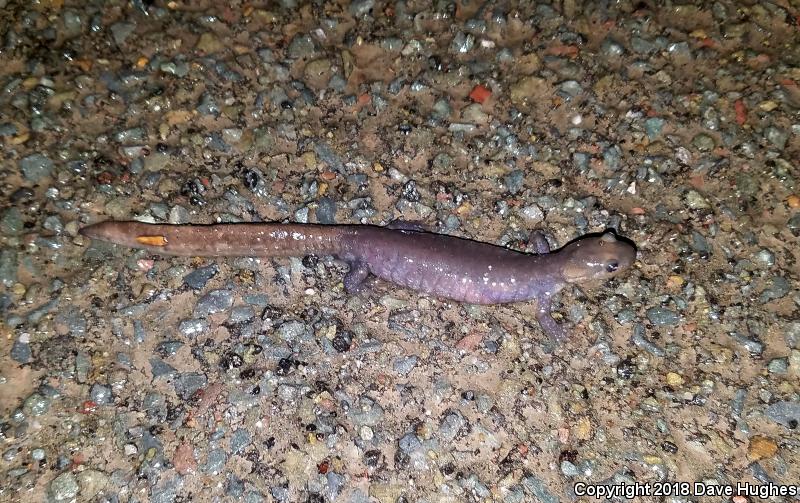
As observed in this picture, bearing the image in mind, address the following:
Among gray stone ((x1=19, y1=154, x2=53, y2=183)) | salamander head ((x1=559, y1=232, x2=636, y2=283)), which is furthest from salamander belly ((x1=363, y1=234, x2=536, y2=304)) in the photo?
gray stone ((x1=19, y1=154, x2=53, y2=183))

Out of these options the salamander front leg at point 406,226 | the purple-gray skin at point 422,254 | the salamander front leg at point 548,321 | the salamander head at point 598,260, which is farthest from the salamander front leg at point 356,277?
the salamander head at point 598,260

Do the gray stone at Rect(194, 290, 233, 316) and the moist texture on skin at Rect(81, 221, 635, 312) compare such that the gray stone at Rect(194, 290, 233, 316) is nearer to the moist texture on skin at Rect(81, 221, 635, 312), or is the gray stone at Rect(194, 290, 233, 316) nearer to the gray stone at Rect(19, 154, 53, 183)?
the moist texture on skin at Rect(81, 221, 635, 312)

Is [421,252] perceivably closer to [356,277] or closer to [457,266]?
[457,266]

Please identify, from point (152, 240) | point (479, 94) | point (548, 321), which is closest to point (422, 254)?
point (548, 321)

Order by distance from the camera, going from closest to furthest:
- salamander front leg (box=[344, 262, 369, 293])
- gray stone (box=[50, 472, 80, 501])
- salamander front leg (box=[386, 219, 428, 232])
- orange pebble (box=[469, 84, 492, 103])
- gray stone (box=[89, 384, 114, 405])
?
1. gray stone (box=[50, 472, 80, 501])
2. gray stone (box=[89, 384, 114, 405])
3. salamander front leg (box=[344, 262, 369, 293])
4. salamander front leg (box=[386, 219, 428, 232])
5. orange pebble (box=[469, 84, 492, 103])

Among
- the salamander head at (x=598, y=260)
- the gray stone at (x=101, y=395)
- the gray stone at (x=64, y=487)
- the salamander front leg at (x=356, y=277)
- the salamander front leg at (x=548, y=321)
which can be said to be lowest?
the gray stone at (x=64, y=487)

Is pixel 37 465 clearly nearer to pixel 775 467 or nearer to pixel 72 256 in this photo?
pixel 72 256

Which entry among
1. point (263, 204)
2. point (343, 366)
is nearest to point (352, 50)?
point (263, 204)

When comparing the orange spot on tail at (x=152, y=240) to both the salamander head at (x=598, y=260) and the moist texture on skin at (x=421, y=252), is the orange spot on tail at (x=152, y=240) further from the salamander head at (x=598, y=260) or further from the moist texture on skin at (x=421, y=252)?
the salamander head at (x=598, y=260)
